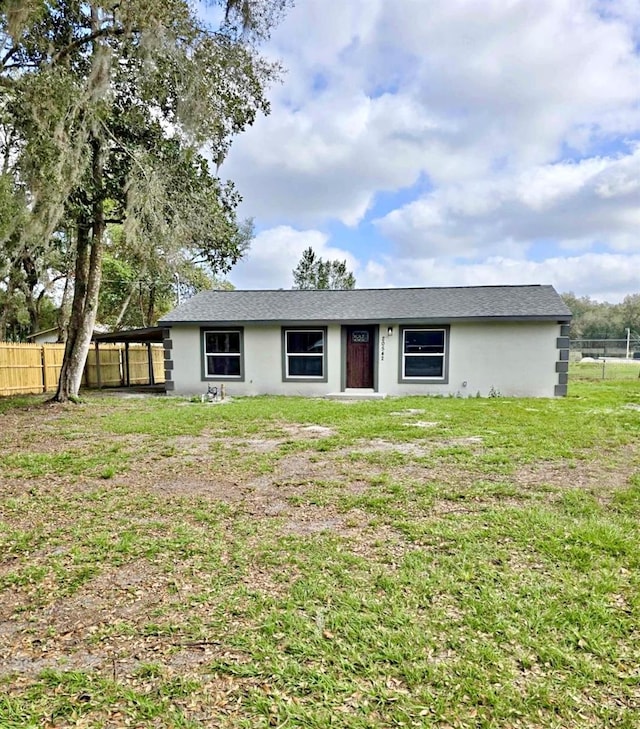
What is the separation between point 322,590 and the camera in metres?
2.36

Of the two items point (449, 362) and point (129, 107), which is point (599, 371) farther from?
point (129, 107)

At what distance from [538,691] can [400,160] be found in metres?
13.5

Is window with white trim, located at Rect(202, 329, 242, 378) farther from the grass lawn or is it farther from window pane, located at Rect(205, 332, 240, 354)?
the grass lawn

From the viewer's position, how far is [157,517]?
344 centimetres

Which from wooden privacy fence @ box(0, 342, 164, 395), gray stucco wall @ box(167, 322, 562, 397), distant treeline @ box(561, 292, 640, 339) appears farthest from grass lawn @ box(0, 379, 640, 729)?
distant treeline @ box(561, 292, 640, 339)

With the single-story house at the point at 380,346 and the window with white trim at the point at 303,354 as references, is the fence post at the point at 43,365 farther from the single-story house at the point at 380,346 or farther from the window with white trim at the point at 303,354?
the window with white trim at the point at 303,354

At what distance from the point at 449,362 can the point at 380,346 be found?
1770mm

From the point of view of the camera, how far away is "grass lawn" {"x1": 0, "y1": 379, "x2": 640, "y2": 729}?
1.64m

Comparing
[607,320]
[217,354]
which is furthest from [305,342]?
[607,320]

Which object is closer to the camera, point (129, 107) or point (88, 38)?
point (88, 38)

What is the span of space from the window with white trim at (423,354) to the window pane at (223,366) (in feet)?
14.6

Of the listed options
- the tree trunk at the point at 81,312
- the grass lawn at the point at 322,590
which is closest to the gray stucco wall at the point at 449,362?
the tree trunk at the point at 81,312

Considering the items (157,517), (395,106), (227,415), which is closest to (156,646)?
(157,517)

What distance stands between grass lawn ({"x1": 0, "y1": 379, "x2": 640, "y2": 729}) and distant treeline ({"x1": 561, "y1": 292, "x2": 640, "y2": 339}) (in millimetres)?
36483
